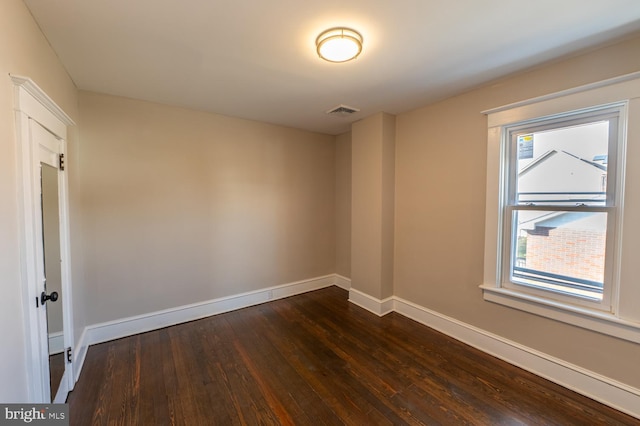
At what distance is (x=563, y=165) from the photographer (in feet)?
7.14

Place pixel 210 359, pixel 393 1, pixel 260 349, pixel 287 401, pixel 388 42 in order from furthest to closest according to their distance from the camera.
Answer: pixel 260 349, pixel 210 359, pixel 287 401, pixel 388 42, pixel 393 1

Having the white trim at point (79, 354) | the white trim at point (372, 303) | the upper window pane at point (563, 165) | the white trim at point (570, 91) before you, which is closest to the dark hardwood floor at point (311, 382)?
the white trim at point (79, 354)

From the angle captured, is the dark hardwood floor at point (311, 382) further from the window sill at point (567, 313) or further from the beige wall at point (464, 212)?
the window sill at point (567, 313)

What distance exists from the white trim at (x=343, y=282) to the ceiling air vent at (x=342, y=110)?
8.56 feet

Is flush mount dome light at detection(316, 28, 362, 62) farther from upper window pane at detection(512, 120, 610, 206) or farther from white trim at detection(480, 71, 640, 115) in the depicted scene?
upper window pane at detection(512, 120, 610, 206)

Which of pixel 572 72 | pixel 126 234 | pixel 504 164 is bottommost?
pixel 126 234

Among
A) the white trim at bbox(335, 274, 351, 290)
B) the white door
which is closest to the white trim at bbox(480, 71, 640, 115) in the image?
the white trim at bbox(335, 274, 351, 290)

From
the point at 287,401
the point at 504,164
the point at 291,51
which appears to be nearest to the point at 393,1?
Result: the point at 291,51

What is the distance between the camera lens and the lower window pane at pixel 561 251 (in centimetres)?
202

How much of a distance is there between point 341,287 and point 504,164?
2987 mm

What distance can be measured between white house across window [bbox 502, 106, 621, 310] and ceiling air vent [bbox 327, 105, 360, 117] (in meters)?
1.64

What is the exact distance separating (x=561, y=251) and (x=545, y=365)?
0.98 meters

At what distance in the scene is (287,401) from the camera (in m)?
1.97

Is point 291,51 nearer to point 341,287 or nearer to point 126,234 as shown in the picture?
point 126,234
